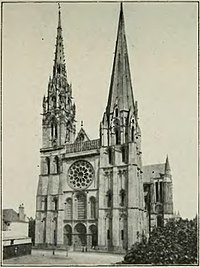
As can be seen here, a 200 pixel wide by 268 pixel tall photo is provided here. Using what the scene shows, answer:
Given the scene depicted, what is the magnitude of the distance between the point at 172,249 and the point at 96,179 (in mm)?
2667

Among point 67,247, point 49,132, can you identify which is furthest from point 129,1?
point 67,247

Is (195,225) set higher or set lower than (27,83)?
lower

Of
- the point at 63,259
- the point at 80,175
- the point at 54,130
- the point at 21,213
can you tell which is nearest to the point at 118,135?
the point at 80,175

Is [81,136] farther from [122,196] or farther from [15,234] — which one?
[15,234]

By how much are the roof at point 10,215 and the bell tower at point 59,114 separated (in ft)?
5.54

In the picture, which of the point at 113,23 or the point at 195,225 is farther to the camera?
the point at 113,23

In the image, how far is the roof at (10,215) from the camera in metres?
5.34

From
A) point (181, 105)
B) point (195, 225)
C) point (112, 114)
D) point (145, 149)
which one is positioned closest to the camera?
point (195, 225)

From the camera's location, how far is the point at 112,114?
746cm

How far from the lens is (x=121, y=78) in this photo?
7.25 m

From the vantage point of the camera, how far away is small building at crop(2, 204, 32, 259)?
17.2ft

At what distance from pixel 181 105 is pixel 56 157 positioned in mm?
2916

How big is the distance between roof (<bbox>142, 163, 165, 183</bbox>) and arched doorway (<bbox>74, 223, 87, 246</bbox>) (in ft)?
4.65

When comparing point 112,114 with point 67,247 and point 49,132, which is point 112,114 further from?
point 67,247
